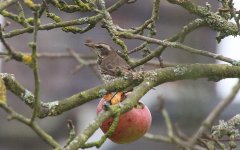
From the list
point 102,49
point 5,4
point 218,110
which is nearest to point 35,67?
point 5,4

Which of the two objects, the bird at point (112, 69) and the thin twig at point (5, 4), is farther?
the bird at point (112, 69)

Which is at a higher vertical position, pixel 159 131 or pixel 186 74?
pixel 186 74

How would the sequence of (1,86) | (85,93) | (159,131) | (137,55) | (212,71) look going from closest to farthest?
→ (1,86), (85,93), (212,71), (159,131), (137,55)

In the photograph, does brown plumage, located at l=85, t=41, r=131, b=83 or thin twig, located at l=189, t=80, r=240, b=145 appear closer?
brown plumage, located at l=85, t=41, r=131, b=83

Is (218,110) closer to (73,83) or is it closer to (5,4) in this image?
(5,4)

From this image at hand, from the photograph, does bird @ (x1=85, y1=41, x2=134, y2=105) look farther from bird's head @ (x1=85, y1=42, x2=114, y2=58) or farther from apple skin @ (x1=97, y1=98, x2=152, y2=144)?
apple skin @ (x1=97, y1=98, x2=152, y2=144)

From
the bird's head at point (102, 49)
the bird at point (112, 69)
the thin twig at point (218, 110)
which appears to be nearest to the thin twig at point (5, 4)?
the bird at point (112, 69)

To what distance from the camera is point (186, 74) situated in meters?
2.66

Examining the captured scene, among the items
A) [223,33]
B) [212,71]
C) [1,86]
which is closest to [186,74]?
[212,71]

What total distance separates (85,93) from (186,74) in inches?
15.5

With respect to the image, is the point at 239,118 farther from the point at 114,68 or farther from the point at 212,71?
the point at 114,68

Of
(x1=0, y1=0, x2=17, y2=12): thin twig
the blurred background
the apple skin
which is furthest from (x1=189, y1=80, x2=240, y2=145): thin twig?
the blurred background

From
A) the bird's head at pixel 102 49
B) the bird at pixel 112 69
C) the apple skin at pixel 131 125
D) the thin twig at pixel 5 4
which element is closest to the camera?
the thin twig at pixel 5 4

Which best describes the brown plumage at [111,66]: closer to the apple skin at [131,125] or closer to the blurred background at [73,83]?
the apple skin at [131,125]
